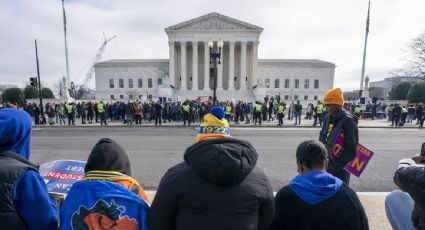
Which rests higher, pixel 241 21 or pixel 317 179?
pixel 241 21

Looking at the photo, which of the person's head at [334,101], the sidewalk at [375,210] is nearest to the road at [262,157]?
the sidewalk at [375,210]

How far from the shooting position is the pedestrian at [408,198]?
1864 millimetres

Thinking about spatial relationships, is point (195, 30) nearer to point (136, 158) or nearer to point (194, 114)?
point (194, 114)

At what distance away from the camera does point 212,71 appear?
72562 mm

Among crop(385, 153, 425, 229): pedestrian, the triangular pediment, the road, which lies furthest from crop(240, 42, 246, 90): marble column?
crop(385, 153, 425, 229): pedestrian

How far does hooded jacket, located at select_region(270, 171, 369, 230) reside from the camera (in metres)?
1.96

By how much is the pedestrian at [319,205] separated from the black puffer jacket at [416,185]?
1.15 ft

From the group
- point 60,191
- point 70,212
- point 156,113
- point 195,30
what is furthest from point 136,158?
point 195,30

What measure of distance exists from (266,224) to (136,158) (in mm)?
7762

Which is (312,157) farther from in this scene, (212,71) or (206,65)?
(212,71)

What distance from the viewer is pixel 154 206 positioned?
5.84 feet

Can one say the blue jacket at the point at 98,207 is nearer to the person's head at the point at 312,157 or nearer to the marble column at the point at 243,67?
the person's head at the point at 312,157

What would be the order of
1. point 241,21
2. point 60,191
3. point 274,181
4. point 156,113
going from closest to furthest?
1. point 60,191
2. point 274,181
3. point 156,113
4. point 241,21

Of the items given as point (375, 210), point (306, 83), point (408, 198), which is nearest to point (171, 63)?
point (306, 83)
